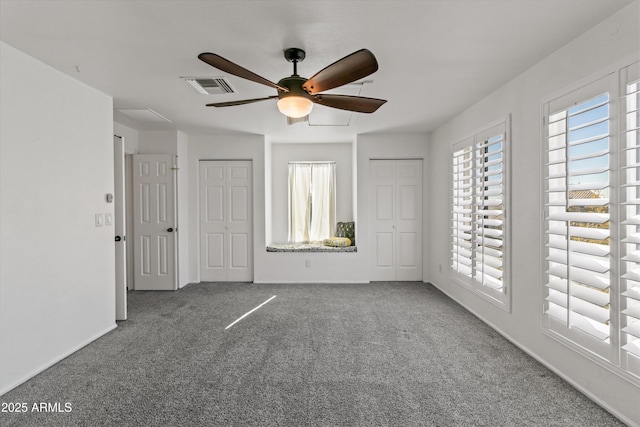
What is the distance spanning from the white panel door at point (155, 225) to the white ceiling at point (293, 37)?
1.67 m

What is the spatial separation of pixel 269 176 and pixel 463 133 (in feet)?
10.2

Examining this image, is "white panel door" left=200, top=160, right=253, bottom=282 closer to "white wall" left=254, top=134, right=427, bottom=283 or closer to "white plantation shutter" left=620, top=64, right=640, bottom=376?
"white wall" left=254, top=134, right=427, bottom=283

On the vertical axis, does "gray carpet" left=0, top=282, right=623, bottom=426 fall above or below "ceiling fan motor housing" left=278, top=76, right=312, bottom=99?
below

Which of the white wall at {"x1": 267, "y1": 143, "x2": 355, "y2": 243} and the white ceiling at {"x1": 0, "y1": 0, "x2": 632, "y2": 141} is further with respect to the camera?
the white wall at {"x1": 267, "y1": 143, "x2": 355, "y2": 243}

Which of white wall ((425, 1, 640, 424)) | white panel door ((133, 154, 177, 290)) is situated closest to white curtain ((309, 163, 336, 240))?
white panel door ((133, 154, 177, 290))

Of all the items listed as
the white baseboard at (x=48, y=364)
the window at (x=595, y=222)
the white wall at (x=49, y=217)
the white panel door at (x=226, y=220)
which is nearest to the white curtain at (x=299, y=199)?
the white panel door at (x=226, y=220)

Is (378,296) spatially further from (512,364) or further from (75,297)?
(75,297)

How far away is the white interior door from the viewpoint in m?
3.31

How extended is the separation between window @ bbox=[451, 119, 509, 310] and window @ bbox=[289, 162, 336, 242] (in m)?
2.19

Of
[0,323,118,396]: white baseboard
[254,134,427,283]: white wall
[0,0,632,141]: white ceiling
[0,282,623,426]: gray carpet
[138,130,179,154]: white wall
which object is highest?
[0,0,632,141]: white ceiling

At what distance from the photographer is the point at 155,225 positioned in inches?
178

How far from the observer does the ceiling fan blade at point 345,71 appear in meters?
1.59

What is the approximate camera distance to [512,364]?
2338 millimetres

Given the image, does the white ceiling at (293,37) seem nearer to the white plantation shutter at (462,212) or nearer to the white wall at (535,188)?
the white wall at (535,188)
